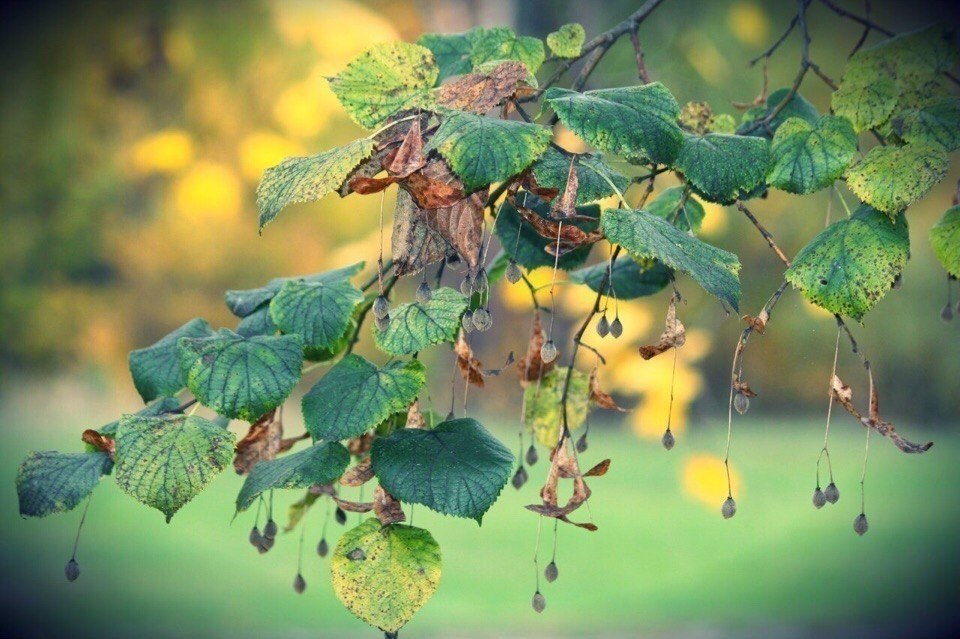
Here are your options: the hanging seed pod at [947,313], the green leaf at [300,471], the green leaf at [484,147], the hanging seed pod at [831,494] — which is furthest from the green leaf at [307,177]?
the hanging seed pod at [947,313]

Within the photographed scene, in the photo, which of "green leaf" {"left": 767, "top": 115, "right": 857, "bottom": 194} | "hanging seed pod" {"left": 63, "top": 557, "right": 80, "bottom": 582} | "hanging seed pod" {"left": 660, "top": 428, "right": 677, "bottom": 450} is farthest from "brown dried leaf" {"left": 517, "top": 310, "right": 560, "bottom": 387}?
"hanging seed pod" {"left": 63, "top": 557, "right": 80, "bottom": 582}

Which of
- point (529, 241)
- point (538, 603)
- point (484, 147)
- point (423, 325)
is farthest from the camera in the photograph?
point (529, 241)

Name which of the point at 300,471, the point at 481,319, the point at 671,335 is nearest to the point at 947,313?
the point at 671,335

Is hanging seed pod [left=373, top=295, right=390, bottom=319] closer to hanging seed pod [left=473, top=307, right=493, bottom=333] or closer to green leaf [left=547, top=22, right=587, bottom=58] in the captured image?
hanging seed pod [left=473, top=307, right=493, bottom=333]

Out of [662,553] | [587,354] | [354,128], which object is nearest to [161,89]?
[354,128]

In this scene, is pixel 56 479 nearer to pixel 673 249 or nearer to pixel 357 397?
pixel 357 397

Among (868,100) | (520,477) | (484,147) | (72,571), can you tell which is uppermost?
(868,100)

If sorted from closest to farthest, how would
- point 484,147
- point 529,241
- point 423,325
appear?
point 484,147 < point 423,325 < point 529,241
